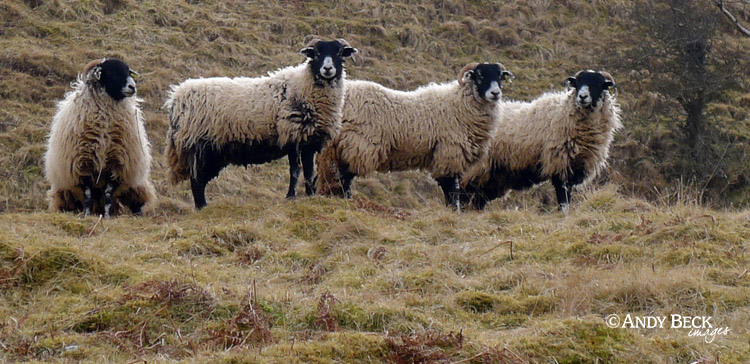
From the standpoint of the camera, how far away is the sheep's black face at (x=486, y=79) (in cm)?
1275

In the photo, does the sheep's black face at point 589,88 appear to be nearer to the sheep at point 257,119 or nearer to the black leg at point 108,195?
the sheep at point 257,119

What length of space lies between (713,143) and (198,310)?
18476 mm

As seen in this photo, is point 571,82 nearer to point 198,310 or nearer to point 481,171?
point 481,171

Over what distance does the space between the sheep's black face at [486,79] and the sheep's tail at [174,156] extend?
489 centimetres

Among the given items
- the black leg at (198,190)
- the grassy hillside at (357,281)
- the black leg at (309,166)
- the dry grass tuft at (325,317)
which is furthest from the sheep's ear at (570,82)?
the dry grass tuft at (325,317)

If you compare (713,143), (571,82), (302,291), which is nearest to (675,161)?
(713,143)

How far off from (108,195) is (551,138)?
718 cm

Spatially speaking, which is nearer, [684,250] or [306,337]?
[306,337]

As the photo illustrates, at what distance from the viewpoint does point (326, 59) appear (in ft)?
37.6

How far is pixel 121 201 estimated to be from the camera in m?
11.6

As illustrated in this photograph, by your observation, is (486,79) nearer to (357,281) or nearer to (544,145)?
(544,145)

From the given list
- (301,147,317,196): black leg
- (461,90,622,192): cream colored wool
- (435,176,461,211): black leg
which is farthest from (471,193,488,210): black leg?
(301,147,317,196): black leg

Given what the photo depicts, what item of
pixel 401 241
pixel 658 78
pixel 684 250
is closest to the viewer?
pixel 684 250

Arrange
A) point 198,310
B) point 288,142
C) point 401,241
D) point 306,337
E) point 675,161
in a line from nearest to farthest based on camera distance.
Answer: point 306,337
point 198,310
point 401,241
point 288,142
point 675,161
